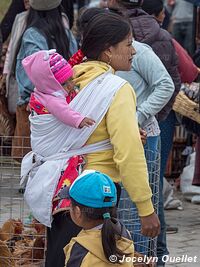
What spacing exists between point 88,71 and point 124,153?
532 millimetres

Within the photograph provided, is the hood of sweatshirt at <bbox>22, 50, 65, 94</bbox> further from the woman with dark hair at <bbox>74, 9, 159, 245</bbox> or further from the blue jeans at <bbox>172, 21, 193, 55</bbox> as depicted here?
the blue jeans at <bbox>172, 21, 193, 55</bbox>

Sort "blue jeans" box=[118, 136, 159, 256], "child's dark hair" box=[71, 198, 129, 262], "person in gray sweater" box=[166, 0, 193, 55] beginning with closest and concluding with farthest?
"child's dark hair" box=[71, 198, 129, 262], "blue jeans" box=[118, 136, 159, 256], "person in gray sweater" box=[166, 0, 193, 55]

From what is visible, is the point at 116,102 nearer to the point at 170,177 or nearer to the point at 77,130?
the point at 77,130

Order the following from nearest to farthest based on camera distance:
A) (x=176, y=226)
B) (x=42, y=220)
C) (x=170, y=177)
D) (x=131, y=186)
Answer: (x=131, y=186), (x=42, y=220), (x=176, y=226), (x=170, y=177)

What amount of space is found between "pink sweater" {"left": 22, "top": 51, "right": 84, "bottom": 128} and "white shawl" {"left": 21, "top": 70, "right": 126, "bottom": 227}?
7cm

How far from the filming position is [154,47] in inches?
245

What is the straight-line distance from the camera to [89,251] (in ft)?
12.3

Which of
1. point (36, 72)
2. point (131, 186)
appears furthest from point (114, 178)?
point (36, 72)

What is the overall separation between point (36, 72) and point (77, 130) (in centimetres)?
37

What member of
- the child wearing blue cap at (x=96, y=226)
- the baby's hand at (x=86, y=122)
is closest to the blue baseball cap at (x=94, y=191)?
the child wearing blue cap at (x=96, y=226)

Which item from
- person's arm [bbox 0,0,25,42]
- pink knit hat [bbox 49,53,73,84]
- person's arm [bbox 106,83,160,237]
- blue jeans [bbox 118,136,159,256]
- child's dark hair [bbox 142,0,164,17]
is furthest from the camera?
person's arm [bbox 0,0,25,42]

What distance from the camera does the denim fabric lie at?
7.14 meters

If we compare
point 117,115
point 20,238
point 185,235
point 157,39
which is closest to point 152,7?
point 157,39

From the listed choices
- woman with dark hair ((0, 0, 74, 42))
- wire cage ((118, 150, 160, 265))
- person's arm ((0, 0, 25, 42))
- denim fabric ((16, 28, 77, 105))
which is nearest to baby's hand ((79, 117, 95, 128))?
wire cage ((118, 150, 160, 265))
